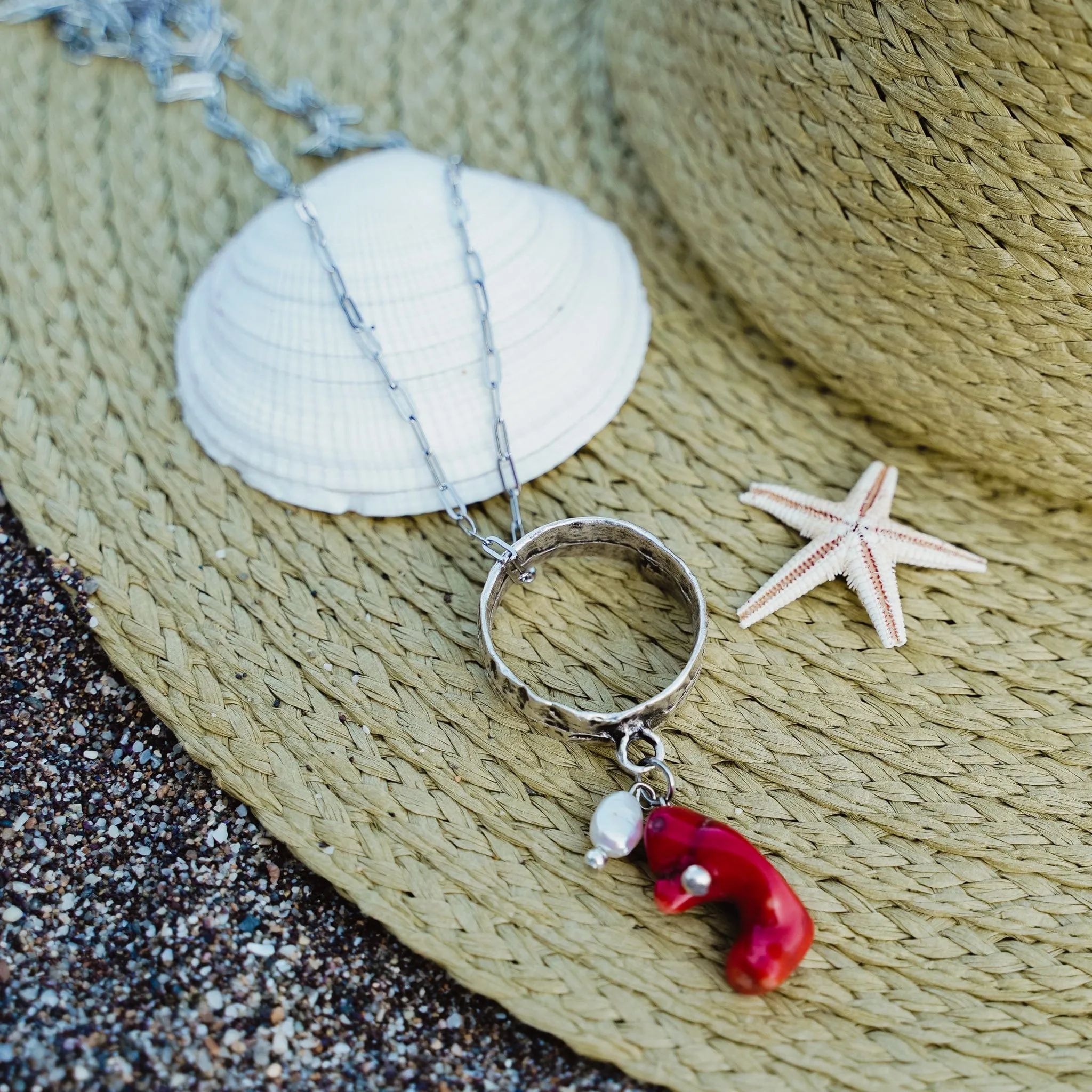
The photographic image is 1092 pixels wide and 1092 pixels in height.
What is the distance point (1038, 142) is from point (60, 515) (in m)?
1.14

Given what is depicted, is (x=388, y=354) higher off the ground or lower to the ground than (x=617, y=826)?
higher

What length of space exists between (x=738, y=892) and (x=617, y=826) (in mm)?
128

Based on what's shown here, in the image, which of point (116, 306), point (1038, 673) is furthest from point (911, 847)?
point (116, 306)

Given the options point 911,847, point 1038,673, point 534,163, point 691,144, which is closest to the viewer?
point 911,847

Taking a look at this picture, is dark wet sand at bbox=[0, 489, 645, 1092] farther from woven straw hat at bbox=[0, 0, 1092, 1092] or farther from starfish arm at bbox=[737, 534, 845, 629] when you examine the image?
starfish arm at bbox=[737, 534, 845, 629]

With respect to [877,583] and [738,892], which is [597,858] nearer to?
[738,892]

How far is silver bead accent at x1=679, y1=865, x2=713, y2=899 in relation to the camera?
0.95 metres

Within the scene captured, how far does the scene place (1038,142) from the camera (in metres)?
0.99

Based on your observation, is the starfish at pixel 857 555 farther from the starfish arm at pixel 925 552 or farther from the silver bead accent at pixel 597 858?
the silver bead accent at pixel 597 858

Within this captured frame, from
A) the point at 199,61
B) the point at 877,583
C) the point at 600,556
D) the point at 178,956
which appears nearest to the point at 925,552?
the point at 877,583

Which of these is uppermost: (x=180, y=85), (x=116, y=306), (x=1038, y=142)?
(x=1038, y=142)

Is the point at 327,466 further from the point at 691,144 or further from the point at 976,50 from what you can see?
the point at 976,50

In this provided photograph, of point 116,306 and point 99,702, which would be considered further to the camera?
point 116,306

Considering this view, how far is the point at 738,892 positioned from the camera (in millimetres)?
953
